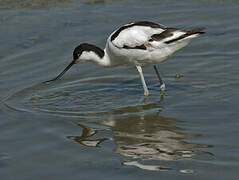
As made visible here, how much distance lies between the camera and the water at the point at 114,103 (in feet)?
15.8

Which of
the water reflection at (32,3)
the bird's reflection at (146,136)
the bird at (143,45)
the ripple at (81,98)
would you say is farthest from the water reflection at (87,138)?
the water reflection at (32,3)

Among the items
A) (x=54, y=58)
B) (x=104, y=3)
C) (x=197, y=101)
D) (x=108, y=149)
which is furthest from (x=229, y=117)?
(x=104, y=3)

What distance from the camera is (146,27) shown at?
6848mm

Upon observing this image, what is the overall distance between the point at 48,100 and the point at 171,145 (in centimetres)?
222

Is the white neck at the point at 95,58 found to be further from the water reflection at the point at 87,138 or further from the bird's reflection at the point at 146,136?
the water reflection at the point at 87,138

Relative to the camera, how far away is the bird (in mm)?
6625

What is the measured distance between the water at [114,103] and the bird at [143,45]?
1.47 ft

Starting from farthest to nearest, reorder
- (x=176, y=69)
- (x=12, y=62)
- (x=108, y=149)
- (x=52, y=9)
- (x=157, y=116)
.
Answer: (x=52, y=9) → (x=12, y=62) → (x=176, y=69) → (x=157, y=116) → (x=108, y=149)

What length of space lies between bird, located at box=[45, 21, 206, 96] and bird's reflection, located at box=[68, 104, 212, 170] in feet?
2.27

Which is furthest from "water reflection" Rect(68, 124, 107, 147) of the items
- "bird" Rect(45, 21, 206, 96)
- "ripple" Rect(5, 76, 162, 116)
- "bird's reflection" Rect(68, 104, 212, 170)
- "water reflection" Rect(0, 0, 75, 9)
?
"water reflection" Rect(0, 0, 75, 9)

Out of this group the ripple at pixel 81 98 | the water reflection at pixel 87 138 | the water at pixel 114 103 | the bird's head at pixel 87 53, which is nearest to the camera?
the water at pixel 114 103

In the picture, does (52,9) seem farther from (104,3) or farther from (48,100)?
(48,100)

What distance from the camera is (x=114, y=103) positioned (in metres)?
6.70

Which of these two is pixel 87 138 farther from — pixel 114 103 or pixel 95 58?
pixel 95 58
